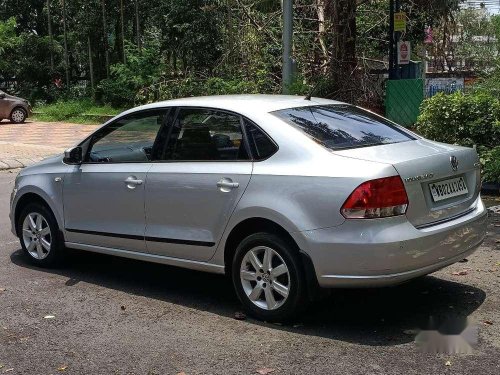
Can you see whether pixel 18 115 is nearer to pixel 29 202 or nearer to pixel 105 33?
pixel 105 33

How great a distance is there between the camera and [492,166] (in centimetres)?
899

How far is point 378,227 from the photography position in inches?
166

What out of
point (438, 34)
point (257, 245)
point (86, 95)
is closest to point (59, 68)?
point (86, 95)

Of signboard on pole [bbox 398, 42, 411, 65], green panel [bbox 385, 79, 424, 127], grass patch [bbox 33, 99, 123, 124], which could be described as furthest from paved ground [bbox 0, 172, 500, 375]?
grass patch [bbox 33, 99, 123, 124]

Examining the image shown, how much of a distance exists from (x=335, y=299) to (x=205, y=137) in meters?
1.63

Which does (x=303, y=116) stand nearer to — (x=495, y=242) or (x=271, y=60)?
(x=495, y=242)

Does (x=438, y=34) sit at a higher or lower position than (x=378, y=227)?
higher

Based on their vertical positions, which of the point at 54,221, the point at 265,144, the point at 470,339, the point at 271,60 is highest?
the point at 271,60

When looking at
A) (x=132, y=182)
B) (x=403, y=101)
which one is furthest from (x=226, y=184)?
(x=403, y=101)

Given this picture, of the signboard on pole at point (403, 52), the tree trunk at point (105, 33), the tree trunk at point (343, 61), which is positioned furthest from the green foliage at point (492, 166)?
the tree trunk at point (105, 33)

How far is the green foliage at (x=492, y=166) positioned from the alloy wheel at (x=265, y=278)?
533 cm

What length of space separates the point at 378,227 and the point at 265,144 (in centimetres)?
108

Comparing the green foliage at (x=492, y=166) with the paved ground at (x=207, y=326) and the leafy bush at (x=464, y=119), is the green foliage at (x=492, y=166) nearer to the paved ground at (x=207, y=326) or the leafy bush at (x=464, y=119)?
the leafy bush at (x=464, y=119)

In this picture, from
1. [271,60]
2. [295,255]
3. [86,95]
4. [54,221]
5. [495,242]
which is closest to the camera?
[295,255]
